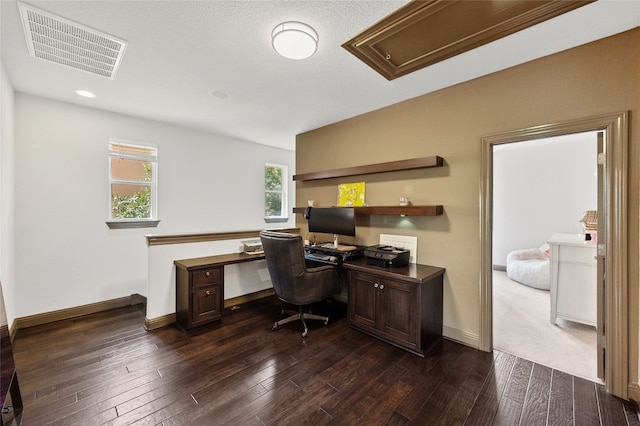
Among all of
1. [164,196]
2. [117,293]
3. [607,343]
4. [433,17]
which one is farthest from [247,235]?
[607,343]

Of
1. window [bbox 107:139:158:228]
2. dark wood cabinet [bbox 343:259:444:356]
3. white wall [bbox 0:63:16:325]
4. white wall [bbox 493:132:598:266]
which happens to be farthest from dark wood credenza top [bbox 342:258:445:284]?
white wall [bbox 493:132:598:266]

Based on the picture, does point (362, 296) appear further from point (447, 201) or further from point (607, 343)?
point (607, 343)

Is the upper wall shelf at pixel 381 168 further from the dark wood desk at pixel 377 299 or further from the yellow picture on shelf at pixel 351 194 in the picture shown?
the dark wood desk at pixel 377 299

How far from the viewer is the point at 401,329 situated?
2.50 m

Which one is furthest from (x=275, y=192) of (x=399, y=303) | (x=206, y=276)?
(x=399, y=303)

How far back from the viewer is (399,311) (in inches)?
98.8

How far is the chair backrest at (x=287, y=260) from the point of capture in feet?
8.73

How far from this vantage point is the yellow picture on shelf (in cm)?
359

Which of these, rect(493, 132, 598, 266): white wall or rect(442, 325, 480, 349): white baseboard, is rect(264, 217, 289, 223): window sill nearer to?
rect(442, 325, 480, 349): white baseboard

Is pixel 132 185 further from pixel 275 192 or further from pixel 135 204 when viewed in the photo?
pixel 275 192

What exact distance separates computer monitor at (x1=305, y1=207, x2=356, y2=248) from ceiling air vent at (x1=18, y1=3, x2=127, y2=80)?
260 centimetres

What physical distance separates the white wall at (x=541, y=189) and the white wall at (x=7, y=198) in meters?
7.43

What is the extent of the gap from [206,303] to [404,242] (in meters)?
2.41

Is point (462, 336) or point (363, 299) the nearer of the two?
point (462, 336)
